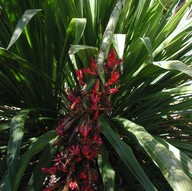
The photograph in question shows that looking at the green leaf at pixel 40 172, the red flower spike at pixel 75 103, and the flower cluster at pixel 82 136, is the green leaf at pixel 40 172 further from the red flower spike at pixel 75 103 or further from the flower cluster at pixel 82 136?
the red flower spike at pixel 75 103

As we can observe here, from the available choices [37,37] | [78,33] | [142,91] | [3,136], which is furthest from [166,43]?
[3,136]

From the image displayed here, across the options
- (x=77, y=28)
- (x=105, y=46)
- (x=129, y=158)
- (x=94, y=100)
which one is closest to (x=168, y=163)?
(x=129, y=158)

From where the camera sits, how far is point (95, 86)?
1086 millimetres

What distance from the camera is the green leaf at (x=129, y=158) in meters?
1.09

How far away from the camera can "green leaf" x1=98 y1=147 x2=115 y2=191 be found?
1.19m

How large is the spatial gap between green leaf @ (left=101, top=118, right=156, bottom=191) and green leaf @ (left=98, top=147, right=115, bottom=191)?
11cm

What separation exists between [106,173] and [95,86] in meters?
0.36

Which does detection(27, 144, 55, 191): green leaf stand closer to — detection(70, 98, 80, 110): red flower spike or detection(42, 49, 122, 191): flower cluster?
detection(42, 49, 122, 191): flower cluster

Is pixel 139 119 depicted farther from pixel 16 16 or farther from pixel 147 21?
pixel 16 16

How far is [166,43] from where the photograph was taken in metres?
1.51

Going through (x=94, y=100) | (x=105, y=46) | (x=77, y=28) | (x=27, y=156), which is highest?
(x=77, y=28)

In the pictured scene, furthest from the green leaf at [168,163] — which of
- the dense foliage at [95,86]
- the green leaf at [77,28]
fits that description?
the green leaf at [77,28]

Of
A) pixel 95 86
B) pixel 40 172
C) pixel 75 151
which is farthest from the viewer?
pixel 40 172

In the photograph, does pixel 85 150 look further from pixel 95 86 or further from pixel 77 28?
pixel 77 28
